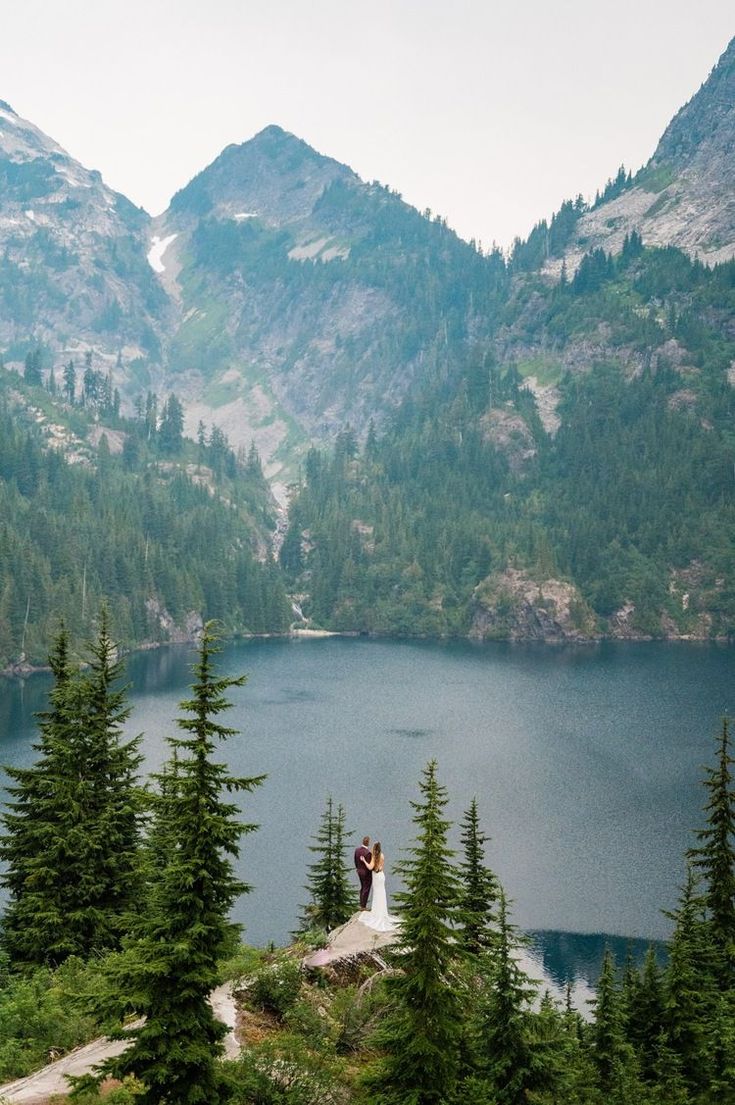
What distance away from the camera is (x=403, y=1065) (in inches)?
1045

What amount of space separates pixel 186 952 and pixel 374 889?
14.4 m

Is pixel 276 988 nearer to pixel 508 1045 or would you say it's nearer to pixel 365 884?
pixel 365 884

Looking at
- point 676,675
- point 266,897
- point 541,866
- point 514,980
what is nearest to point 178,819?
point 514,980

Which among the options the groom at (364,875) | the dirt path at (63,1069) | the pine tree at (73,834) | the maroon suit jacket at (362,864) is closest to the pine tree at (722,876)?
the maroon suit jacket at (362,864)

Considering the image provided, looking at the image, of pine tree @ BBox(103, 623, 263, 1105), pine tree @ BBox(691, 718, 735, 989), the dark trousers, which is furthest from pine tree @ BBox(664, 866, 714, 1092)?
pine tree @ BBox(103, 623, 263, 1105)

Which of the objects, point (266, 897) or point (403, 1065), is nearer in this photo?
point (403, 1065)

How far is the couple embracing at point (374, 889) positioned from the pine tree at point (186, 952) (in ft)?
36.5

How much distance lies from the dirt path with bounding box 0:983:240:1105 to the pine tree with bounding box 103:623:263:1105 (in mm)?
1142

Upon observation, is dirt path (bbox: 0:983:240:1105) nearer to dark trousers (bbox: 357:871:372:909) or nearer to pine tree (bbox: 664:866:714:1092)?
dark trousers (bbox: 357:871:372:909)

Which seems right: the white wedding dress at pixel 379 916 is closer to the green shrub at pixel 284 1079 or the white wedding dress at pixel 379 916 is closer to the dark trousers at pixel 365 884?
the dark trousers at pixel 365 884

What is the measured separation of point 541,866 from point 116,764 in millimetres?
57274

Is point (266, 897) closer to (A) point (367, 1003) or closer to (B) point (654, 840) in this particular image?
(B) point (654, 840)

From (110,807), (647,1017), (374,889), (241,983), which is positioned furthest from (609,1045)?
(110,807)

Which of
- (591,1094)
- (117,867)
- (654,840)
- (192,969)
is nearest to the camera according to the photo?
(192,969)
